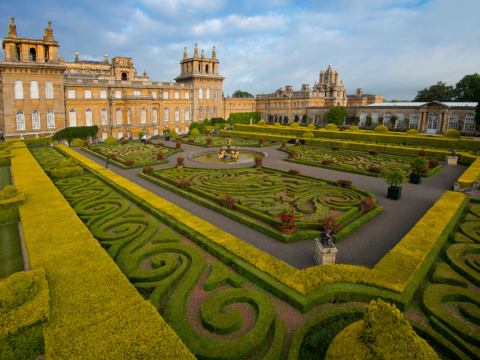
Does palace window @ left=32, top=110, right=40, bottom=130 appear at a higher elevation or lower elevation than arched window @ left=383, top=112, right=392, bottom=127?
lower

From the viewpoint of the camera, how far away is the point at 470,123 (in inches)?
1586

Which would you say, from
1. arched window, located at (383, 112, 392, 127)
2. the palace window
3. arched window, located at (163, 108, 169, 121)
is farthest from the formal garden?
arched window, located at (383, 112, 392, 127)

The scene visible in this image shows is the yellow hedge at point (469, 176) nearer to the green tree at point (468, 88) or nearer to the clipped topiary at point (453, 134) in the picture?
the clipped topiary at point (453, 134)

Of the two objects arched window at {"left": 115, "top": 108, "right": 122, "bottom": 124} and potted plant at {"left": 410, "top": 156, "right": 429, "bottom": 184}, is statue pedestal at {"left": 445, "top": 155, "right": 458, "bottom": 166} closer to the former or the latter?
potted plant at {"left": 410, "top": 156, "right": 429, "bottom": 184}

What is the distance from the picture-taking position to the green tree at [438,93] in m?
60.9

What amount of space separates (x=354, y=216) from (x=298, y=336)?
7.74 meters

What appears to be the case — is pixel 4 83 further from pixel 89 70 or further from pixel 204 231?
pixel 204 231

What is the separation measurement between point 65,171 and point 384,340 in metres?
17.8

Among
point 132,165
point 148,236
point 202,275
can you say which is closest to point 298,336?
point 202,275

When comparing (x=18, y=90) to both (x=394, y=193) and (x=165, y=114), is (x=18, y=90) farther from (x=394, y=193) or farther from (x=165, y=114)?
(x=394, y=193)

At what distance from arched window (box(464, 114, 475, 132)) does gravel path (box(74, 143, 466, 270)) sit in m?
27.3

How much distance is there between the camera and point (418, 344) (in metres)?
3.88

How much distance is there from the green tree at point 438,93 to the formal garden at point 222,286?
6111 cm

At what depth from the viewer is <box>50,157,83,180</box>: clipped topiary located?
16.6 m
